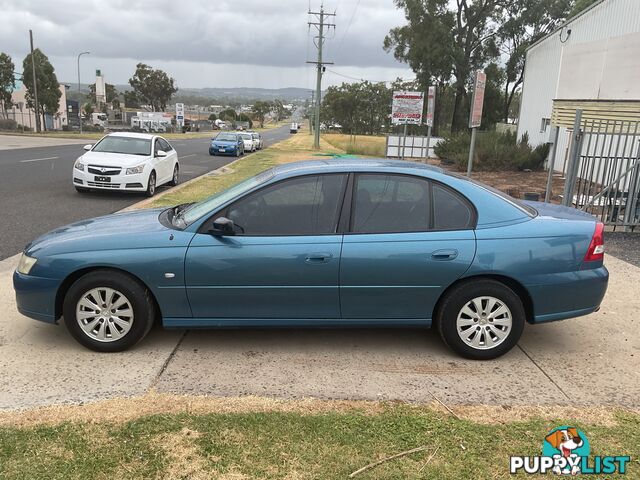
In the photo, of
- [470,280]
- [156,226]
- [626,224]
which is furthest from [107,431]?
[626,224]

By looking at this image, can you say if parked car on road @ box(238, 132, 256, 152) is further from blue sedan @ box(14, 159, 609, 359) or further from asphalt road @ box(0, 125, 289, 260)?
blue sedan @ box(14, 159, 609, 359)

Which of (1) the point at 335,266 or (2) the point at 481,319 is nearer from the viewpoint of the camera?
(1) the point at 335,266

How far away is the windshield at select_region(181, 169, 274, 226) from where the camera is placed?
14.0ft

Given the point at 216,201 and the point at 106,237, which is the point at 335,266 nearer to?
the point at 216,201

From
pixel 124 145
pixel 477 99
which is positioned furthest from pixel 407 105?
pixel 124 145

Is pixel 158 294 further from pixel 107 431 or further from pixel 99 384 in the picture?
pixel 107 431

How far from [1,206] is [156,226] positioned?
7752 millimetres

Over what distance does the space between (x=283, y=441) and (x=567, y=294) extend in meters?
2.48

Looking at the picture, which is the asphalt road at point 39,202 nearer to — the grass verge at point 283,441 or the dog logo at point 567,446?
the grass verge at point 283,441

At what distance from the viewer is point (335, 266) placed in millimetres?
3984

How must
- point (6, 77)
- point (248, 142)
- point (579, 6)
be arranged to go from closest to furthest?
1. point (579, 6)
2. point (248, 142)
3. point (6, 77)

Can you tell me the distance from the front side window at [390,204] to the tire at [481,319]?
1.98ft

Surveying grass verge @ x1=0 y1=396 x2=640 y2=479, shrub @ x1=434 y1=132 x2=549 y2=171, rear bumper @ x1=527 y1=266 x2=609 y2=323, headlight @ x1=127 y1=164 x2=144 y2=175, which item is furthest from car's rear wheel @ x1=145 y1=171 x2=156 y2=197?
shrub @ x1=434 y1=132 x2=549 y2=171

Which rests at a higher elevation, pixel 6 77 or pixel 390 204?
pixel 6 77
